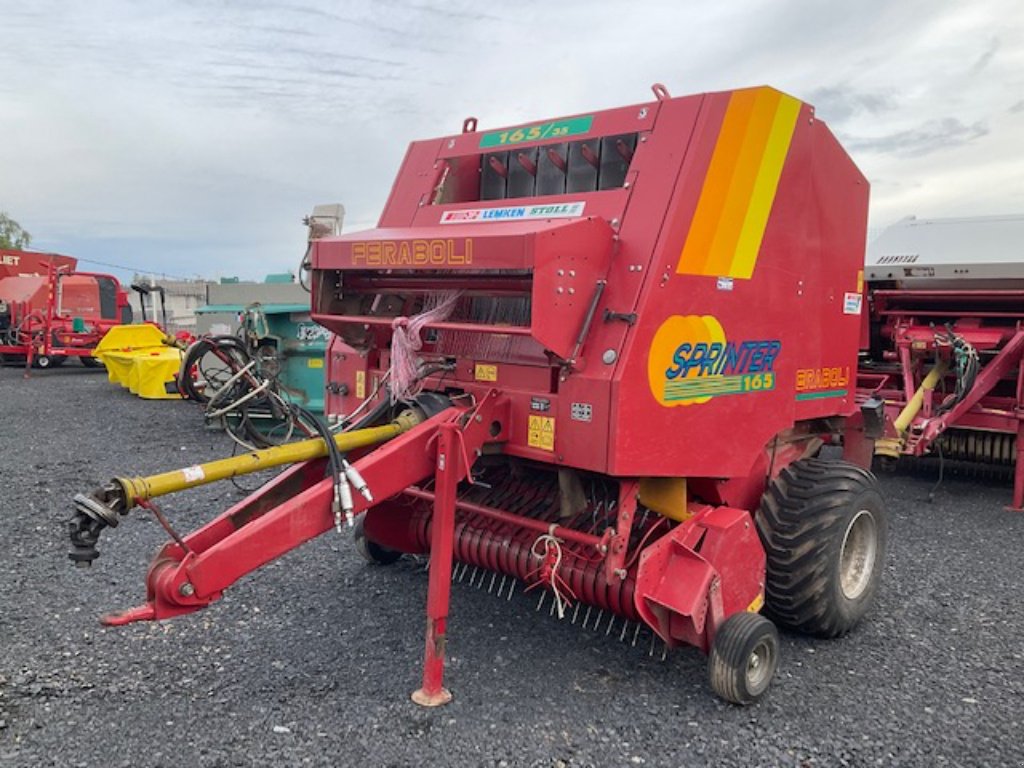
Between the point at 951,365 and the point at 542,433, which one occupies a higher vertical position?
the point at 951,365

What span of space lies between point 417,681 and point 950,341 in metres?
5.07

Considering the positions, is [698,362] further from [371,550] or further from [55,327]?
[55,327]

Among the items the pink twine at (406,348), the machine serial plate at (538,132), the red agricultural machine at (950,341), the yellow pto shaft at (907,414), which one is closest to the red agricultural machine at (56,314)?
the machine serial plate at (538,132)

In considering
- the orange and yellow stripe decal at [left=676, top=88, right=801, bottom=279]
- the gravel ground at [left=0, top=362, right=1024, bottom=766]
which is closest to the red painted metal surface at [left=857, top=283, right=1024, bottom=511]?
the gravel ground at [left=0, top=362, right=1024, bottom=766]

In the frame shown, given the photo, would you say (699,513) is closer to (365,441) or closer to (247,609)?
(365,441)

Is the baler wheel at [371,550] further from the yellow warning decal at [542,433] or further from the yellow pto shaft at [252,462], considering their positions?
the yellow warning decal at [542,433]

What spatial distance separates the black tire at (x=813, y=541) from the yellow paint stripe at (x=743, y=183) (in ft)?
3.62

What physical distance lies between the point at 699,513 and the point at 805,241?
1.32m

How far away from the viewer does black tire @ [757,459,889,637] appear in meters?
3.42

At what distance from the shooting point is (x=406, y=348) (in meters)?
3.28

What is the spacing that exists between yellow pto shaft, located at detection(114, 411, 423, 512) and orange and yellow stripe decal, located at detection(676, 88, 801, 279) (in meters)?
1.24

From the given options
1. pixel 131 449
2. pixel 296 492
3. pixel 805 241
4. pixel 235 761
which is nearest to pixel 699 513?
pixel 805 241

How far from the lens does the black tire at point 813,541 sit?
3.42 m

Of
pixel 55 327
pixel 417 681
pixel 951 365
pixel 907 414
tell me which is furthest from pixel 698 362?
pixel 55 327
